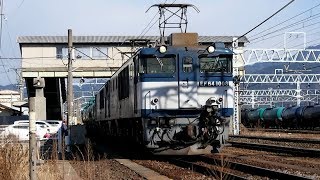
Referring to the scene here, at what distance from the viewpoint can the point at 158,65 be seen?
1603 centimetres

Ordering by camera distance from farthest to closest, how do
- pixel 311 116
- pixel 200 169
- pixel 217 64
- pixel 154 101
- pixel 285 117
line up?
pixel 285 117, pixel 311 116, pixel 217 64, pixel 154 101, pixel 200 169

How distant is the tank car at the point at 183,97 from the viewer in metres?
15.4

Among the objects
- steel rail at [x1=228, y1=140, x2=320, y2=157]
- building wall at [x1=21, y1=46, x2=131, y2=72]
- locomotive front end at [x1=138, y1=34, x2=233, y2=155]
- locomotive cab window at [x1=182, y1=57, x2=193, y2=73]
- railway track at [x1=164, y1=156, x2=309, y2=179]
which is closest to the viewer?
railway track at [x1=164, y1=156, x2=309, y2=179]

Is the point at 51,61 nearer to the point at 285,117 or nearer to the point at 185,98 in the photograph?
the point at 285,117

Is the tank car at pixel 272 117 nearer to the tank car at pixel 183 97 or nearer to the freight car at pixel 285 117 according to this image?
the freight car at pixel 285 117

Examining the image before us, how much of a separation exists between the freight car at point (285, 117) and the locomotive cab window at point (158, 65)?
3035 centimetres

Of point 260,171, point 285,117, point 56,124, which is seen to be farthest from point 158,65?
point 285,117

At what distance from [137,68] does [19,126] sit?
13.0 meters

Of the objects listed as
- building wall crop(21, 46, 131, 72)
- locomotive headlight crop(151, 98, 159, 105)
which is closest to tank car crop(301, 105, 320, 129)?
building wall crop(21, 46, 131, 72)

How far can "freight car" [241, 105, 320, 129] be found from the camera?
4562cm

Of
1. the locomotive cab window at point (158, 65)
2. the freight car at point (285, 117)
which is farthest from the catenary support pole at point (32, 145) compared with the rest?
the freight car at point (285, 117)

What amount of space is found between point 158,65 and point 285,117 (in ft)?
121

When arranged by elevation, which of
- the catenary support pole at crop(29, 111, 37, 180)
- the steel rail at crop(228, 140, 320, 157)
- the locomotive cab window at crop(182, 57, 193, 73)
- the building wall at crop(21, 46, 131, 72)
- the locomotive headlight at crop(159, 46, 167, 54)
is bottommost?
the steel rail at crop(228, 140, 320, 157)

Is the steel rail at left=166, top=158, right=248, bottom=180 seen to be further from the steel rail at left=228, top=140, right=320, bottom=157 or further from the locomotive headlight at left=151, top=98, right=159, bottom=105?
the steel rail at left=228, top=140, right=320, bottom=157
